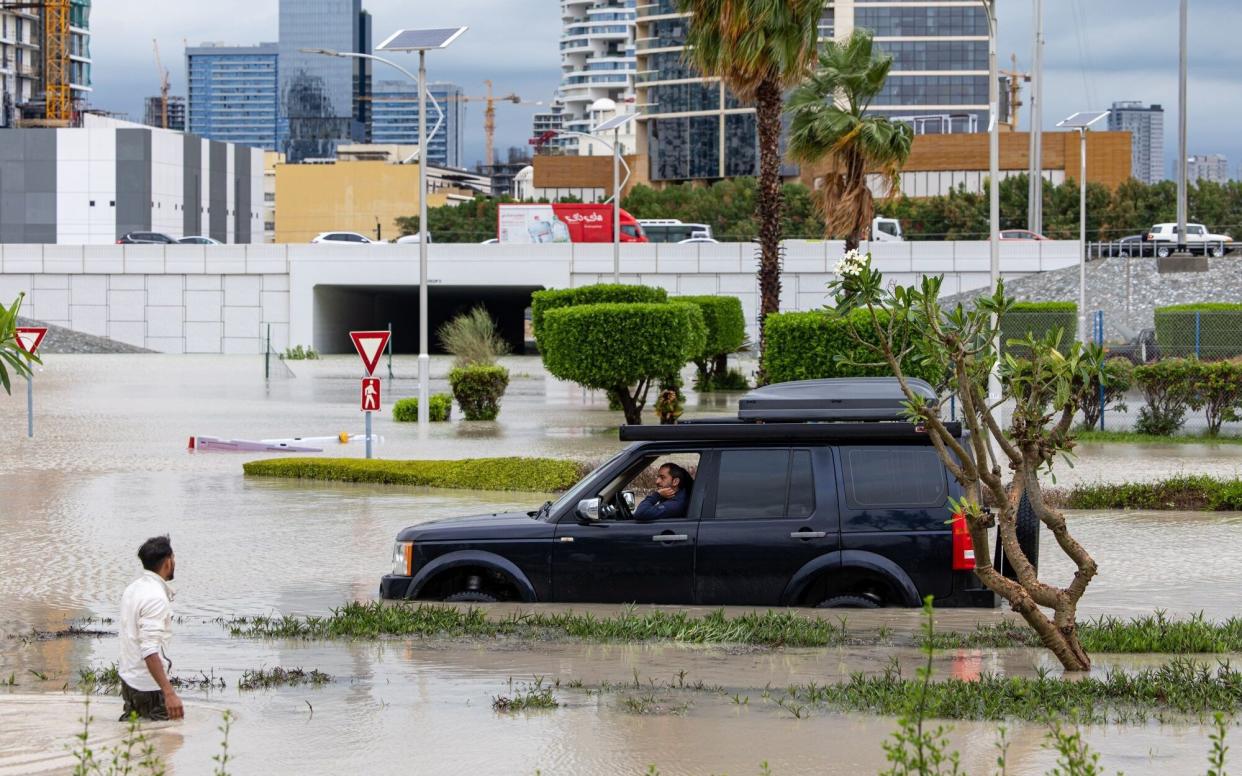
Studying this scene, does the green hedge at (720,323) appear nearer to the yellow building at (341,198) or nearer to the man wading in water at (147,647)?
the man wading in water at (147,647)

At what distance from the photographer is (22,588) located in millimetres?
13570

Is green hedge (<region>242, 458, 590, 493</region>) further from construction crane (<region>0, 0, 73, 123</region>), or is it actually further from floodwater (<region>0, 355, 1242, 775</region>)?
construction crane (<region>0, 0, 73, 123</region>)

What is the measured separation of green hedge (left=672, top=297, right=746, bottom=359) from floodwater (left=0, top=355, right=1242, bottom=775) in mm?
16280

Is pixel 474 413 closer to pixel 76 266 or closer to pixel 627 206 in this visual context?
pixel 76 266

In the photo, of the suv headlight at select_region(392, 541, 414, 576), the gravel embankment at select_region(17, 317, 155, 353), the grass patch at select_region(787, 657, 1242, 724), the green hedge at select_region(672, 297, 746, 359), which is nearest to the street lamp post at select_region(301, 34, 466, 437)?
the green hedge at select_region(672, 297, 746, 359)

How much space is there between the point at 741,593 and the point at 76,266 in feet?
203

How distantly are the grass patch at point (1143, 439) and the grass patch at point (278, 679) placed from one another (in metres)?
22.5

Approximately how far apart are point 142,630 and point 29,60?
147642 mm

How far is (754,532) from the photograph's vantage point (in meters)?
10.8

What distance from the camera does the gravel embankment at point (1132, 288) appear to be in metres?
57.5

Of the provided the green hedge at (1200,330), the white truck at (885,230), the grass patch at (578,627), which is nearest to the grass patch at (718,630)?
the grass patch at (578,627)

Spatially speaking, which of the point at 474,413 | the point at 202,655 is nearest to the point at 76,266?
the point at 474,413

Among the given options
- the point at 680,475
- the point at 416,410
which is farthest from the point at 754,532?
the point at 416,410

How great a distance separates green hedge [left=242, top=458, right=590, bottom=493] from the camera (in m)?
21.2
